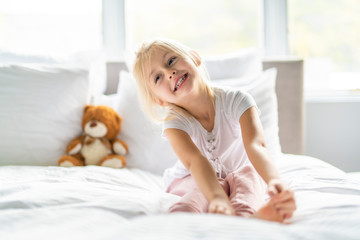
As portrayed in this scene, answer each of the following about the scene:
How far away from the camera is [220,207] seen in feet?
2.94

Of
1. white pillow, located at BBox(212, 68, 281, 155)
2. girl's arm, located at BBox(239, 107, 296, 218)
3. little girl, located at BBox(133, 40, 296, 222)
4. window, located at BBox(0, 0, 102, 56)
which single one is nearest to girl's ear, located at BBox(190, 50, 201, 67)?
little girl, located at BBox(133, 40, 296, 222)

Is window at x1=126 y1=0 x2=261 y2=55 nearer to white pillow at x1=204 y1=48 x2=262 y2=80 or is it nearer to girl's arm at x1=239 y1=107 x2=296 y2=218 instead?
white pillow at x1=204 y1=48 x2=262 y2=80

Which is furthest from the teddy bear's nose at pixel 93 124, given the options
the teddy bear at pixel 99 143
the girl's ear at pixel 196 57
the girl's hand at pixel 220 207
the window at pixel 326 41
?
the window at pixel 326 41

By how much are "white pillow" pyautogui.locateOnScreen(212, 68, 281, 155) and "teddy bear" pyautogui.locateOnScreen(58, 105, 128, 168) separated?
51 cm

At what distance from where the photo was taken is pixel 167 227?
2.31ft

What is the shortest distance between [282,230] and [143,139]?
106 centimetres

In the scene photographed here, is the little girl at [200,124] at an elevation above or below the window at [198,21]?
below

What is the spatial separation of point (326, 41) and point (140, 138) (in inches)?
57.6

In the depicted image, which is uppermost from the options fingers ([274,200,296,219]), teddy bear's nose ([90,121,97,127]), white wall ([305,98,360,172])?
teddy bear's nose ([90,121,97,127])

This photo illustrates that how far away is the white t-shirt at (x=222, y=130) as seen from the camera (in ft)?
4.21

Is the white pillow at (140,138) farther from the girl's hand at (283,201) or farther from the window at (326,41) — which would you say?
the window at (326,41)

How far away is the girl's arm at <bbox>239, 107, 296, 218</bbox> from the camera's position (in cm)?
86

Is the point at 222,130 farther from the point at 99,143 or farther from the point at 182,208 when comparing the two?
the point at 99,143

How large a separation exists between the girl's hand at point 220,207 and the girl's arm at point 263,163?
0.33ft
